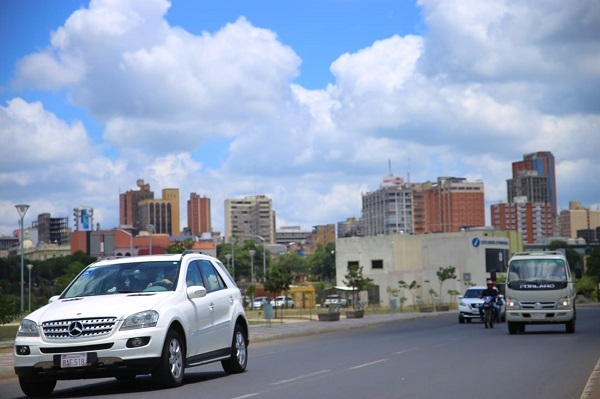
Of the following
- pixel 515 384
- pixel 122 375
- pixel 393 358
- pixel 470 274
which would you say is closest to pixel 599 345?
pixel 393 358

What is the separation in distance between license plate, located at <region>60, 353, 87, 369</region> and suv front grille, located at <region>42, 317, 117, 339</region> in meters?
0.25

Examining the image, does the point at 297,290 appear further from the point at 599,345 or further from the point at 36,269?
the point at 599,345

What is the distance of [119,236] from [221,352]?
574 ft

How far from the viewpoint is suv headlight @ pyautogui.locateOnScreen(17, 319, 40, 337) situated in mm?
12664

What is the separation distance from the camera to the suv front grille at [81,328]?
12.5m

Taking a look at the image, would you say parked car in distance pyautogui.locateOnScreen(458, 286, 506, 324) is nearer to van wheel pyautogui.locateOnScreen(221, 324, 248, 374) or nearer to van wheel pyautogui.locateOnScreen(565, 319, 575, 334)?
van wheel pyautogui.locateOnScreen(565, 319, 575, 334)

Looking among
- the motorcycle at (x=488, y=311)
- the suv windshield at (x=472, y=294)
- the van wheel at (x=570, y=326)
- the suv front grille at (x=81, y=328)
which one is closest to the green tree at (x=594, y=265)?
the suv windshield at (x=472, y=294)

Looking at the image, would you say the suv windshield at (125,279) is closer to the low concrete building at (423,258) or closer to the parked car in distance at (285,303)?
the parked car in distance at (285,303)

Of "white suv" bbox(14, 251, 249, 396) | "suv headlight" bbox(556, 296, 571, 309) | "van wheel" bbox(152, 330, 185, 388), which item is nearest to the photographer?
"white suv" bbox(14, 251, 249, 396)

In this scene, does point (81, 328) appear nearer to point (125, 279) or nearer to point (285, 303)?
point (125, 279)

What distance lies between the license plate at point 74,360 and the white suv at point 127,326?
0.01 meters

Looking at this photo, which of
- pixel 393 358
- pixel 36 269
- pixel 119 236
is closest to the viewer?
pixel 393 358

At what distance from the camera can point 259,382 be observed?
14422 mm

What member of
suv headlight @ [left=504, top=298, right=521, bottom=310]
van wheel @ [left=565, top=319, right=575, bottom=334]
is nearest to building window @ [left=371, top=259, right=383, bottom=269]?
van wheel @ [left=565, top=319, right=575, bottom=334]
